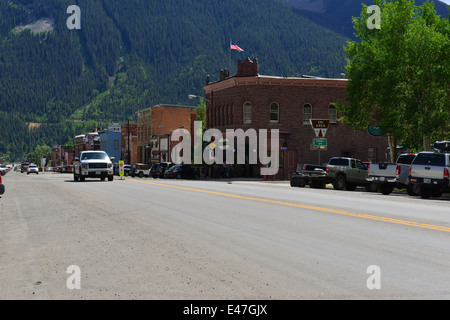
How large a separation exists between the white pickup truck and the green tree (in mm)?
3575

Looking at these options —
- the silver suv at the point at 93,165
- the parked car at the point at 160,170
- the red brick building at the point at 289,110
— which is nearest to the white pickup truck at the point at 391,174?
the silver suv at the point at 93,165

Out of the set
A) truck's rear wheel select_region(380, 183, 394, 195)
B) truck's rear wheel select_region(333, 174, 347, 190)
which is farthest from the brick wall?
truck's rear wheel select_region(380, 183, 394, 195)

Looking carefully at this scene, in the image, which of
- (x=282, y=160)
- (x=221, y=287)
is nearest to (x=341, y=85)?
(x=282, y=160)

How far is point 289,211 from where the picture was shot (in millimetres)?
16094

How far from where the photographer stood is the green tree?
107 ft

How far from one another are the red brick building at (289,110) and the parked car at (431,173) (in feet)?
105

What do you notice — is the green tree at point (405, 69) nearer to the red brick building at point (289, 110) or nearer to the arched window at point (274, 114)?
the red brick building at point (289, 110)

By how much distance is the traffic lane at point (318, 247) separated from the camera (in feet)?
21.9

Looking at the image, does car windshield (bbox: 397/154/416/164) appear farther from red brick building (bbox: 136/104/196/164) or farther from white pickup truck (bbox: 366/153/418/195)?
red brick building (bbox: 136/104/196/164)

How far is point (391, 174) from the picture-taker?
28.7m

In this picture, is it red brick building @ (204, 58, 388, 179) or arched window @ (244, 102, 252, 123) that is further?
arched window @ (244, 102, 252, 123)

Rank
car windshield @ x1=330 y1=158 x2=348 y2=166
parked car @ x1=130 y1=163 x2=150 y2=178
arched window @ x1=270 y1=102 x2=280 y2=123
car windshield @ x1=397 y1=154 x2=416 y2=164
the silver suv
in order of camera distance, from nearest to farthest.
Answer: car windshield @ x1=397 y1=154 x2=416 y2=164, car windshield @ x1=330 y1=158 x2=348 y2=166, the silver suv, arched window @ x1=270 y1=102 x2=280 y2=123, parked car @ x1=130 y1=163 x2=150 y2=178
